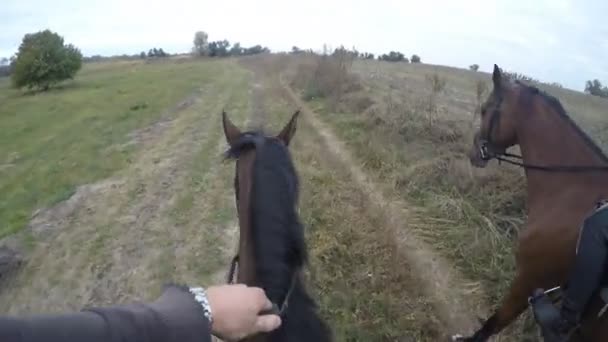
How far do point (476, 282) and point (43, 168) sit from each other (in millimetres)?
12346

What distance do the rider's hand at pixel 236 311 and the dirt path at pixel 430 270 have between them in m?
4.37

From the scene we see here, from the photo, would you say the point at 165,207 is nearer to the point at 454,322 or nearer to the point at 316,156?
the point at 316,156

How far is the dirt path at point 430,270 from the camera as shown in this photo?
5.34m

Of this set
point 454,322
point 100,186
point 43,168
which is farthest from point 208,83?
point 454,322

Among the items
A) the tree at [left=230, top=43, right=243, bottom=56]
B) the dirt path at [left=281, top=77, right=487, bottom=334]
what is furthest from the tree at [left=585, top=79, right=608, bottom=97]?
the tree at [left=230, top=43, right=243, bottom=56]

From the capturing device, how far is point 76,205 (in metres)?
9.82

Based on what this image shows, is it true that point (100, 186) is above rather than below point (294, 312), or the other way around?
below

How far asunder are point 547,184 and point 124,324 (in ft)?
13.1

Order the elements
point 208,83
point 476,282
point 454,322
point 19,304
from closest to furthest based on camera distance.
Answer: point 454,322, point 476,282, point 19,304, point 208,83

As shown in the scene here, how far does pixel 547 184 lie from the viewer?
4168 millimetres

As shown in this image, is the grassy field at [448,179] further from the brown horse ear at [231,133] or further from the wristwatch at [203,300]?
the wristwatch at [203,300]

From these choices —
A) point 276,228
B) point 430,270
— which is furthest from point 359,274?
point 276,228

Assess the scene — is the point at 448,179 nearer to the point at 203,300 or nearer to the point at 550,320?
the point at 550,320

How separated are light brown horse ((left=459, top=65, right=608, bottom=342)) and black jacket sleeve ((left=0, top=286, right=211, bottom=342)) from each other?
3217 mm
